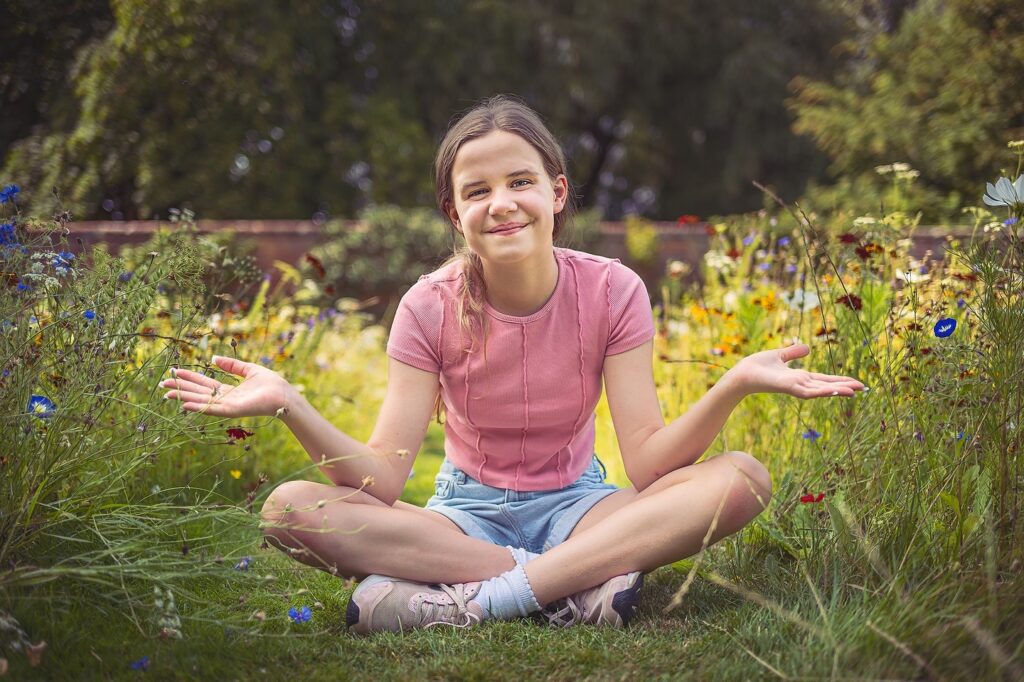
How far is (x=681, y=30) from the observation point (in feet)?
50.6

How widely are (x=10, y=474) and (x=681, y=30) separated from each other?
15.2 meters

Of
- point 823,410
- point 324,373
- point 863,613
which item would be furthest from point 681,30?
point 863,613

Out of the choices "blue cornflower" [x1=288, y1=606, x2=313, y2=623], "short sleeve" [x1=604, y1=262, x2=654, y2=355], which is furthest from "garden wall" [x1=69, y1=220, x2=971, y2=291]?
"blue cornflower" [x1=288, y1=606, x2=313, y2=623]

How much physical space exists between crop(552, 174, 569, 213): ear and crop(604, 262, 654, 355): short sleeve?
0.23 metres

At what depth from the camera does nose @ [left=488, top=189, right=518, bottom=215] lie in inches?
83.0

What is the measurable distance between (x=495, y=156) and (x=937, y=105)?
8517mm

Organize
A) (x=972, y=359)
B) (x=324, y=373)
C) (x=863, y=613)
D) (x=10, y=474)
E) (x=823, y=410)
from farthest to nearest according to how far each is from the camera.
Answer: (x=324, y=373), (x=823, y=410), (x=972, y=359), (x=10, y=474), (x=863, y=613)

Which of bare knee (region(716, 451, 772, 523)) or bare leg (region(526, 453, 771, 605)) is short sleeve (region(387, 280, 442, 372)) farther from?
bare knee (region(716, 451, 772, 523))

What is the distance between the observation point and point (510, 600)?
207 centimetres

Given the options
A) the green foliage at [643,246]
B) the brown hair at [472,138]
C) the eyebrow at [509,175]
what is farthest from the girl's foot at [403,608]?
the green foliage at [643,246]

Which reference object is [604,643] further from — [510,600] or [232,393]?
[232,393]

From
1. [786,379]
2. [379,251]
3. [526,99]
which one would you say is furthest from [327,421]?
[526,99]

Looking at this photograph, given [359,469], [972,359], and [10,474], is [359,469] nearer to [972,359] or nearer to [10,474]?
[10,474]

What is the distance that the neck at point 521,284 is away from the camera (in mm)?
2275
